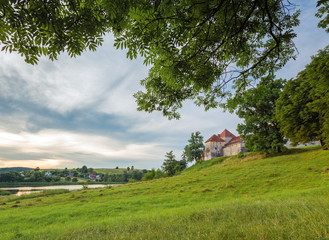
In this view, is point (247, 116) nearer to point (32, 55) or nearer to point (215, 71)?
point (215, 71)

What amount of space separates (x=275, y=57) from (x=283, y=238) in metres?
5.26

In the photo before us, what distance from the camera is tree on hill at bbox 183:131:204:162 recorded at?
63659 millimetres

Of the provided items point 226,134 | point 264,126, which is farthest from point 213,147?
point 264,126

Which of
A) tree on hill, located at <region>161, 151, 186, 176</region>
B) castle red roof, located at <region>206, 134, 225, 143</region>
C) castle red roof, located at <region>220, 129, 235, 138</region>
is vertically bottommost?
tree on hill, located at <region>161, 151, 186, 176</region>

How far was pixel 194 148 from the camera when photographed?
64500mm

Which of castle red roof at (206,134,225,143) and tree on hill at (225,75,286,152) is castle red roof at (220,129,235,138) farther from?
tree on hill at (225,75,286,152)

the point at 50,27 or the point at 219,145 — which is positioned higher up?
the point at 219,145

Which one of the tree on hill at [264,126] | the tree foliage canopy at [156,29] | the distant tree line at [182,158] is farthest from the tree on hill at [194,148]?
the tree foliage canopy at [156,29]

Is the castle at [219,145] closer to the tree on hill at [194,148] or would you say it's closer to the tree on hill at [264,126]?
the tree on hill at [194,148]

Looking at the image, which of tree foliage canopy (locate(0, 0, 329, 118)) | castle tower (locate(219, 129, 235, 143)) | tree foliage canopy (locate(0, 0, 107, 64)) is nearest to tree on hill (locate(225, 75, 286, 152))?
tree foliage canopy (locate(0, 0, 329, 118))

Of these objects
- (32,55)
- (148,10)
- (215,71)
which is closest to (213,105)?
(215,71)

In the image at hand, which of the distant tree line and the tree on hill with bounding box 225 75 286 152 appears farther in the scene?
the distant tree line

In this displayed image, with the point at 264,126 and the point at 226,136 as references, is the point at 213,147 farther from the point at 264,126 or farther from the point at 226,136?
the point at 264,126

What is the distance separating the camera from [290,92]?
84.3 feet
